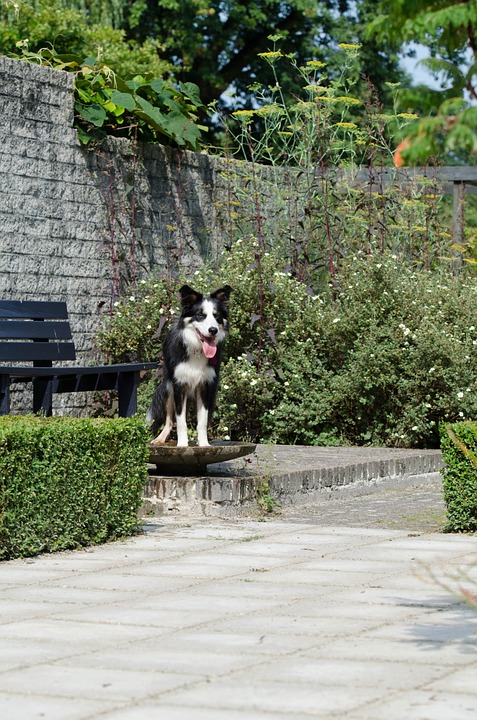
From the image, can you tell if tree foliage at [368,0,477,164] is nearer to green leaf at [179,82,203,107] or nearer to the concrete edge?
the concrete edge

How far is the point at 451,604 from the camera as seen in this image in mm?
5348

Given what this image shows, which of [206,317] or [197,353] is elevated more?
[206,317]

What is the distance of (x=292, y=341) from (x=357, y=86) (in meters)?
17.8

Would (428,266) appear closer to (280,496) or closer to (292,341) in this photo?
(292,341)

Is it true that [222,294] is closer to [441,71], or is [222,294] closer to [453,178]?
[441,71]

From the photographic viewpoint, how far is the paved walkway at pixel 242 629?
377 cm

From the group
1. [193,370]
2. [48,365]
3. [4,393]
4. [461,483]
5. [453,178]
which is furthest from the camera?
[453,178]

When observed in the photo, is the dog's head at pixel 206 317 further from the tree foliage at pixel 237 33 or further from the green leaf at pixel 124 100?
the tree foliage at pixel 237 33

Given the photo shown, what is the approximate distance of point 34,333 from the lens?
9.03 meters

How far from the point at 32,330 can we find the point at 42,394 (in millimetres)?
550

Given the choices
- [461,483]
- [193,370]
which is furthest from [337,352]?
[461,483]

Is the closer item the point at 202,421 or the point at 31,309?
the point at 202,421

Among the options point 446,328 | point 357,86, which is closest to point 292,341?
point 446,328

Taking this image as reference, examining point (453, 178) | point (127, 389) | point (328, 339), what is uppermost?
point (453, 178)
